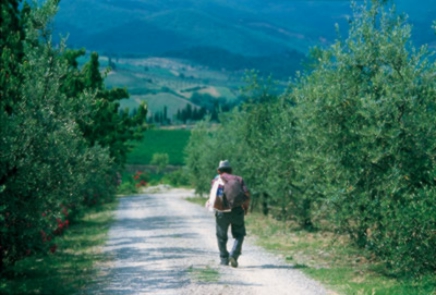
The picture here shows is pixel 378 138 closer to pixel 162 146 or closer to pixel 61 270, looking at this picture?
pixel 61 270

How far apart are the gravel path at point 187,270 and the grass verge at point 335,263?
A: 47cm

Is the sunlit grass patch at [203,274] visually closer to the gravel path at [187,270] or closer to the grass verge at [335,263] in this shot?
the gravel path at [187,270]

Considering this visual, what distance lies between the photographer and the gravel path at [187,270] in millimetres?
12250

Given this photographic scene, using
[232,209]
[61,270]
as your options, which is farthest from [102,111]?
[232,209]

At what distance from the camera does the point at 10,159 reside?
37.8 feet

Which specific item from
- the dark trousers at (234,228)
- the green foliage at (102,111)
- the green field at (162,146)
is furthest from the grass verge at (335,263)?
the green field at (162,146)

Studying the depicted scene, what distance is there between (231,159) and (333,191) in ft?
80.8

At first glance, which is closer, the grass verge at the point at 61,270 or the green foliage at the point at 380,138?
the green foliage at the point at 380,138

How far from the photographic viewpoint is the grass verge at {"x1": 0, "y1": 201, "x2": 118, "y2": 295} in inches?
529

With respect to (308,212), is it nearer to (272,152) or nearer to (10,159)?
(272,152)

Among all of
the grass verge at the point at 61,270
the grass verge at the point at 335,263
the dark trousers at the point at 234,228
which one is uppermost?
Answer: the dark trousers at the point at 234,228

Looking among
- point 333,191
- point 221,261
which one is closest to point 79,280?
point 221,261

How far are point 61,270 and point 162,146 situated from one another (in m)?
111

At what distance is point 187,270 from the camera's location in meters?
14.5
